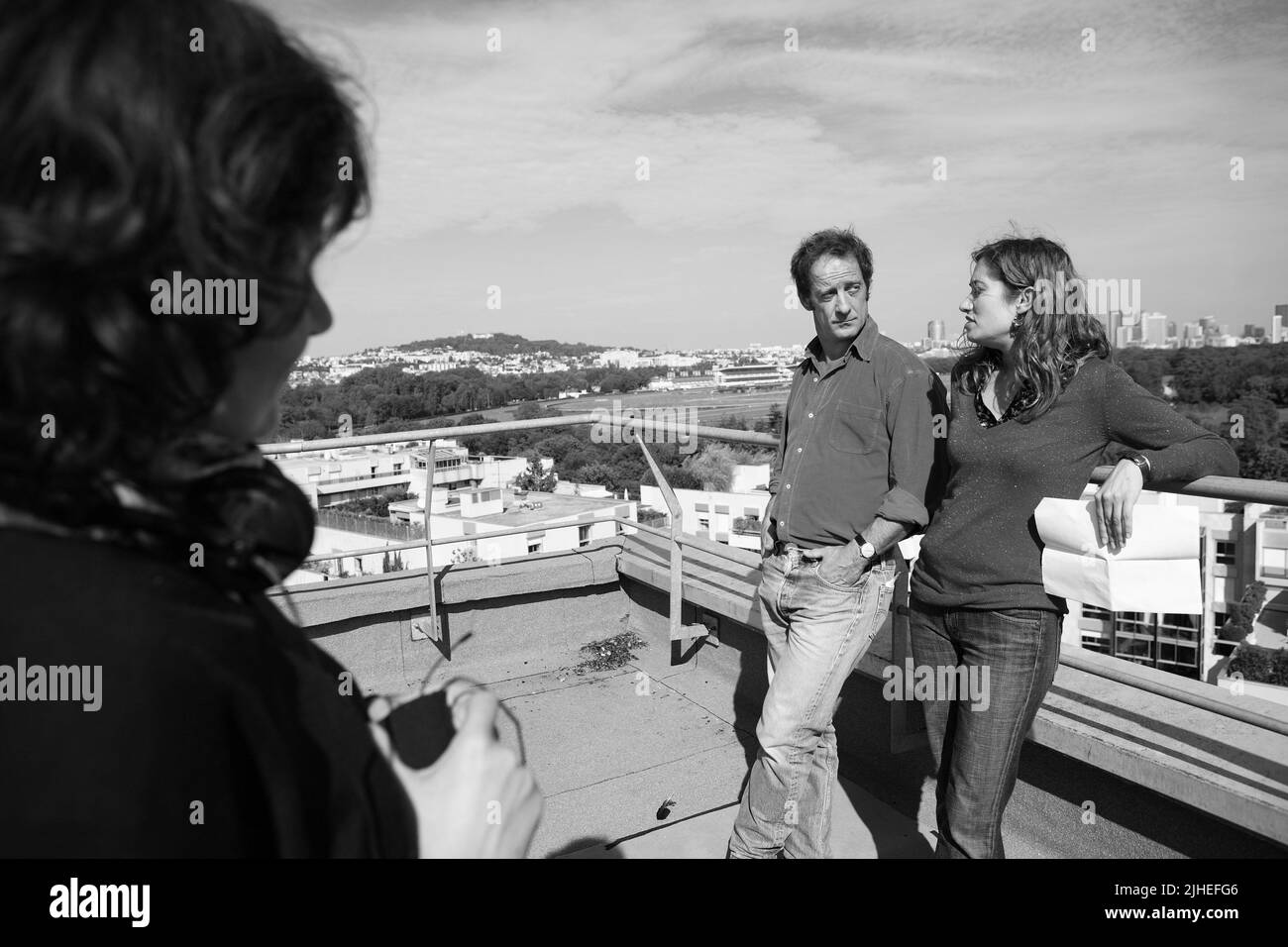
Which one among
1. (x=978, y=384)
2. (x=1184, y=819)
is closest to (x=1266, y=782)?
(x=1184, y=819)

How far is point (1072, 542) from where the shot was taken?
223 centimetres

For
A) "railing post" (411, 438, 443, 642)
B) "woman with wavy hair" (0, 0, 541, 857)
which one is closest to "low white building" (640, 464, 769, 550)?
"railing post" (411, 438, 443, 642)

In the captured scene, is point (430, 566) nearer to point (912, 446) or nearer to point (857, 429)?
point (857, 429)

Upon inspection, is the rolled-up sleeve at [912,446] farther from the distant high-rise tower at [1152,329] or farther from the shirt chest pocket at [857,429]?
the distant high-rise tower at [1152,329]

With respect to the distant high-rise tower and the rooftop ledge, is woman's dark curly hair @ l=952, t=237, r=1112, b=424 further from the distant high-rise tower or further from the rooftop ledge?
the distant high-rise tower

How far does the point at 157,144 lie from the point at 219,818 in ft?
1.39

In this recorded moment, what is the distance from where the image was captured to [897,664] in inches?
130

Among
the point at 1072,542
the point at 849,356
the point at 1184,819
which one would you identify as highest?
the point at 849,356

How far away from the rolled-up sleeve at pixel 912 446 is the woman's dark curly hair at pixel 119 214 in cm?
230

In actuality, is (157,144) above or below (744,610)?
above

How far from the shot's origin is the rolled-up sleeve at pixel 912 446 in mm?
2666

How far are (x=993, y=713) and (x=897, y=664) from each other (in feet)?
3.22

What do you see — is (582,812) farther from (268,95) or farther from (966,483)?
(268,95)

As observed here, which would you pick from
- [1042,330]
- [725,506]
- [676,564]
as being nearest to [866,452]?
[1042,330]
